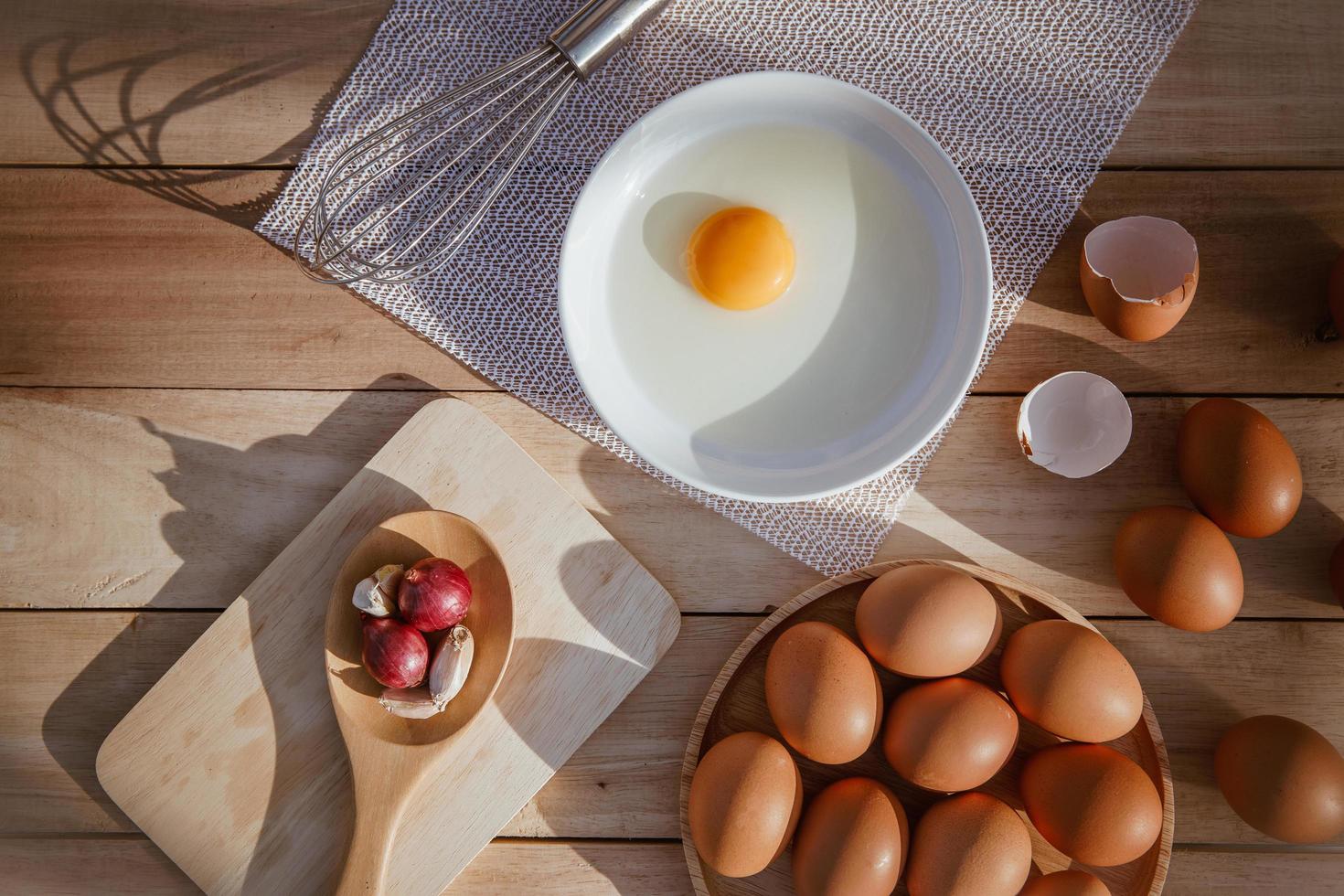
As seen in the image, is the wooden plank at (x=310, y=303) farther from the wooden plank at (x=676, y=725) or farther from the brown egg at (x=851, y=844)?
the brown egg at (x=851, y=844)

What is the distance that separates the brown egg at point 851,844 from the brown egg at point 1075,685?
144mm

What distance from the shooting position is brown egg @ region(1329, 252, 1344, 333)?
0.67 meters

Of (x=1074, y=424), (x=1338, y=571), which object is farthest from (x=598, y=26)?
(x=1338, y=571)

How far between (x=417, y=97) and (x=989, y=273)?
0.52 metres

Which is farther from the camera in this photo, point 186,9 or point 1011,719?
point 186,9

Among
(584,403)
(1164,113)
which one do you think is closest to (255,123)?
(584,403)

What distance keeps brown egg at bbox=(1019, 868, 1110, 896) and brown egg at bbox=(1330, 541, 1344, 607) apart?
33 centimetres

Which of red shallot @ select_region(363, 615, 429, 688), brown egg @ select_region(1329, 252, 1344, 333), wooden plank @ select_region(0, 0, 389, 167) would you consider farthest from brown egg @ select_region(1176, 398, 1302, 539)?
wooden plank @ select_region(0, 0, 389, 167)

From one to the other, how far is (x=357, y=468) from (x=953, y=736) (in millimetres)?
560

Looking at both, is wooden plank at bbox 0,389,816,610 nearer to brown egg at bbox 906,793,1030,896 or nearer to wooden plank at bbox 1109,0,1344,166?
brown egg at bbox 906,793,1030,896

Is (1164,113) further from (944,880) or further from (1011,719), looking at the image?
(944,880)

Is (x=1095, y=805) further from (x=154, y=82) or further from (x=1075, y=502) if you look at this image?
(x=154, y=82)

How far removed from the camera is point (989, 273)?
0.59 metres

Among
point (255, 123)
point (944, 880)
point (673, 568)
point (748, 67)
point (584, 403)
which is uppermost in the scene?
point (255, 123)
